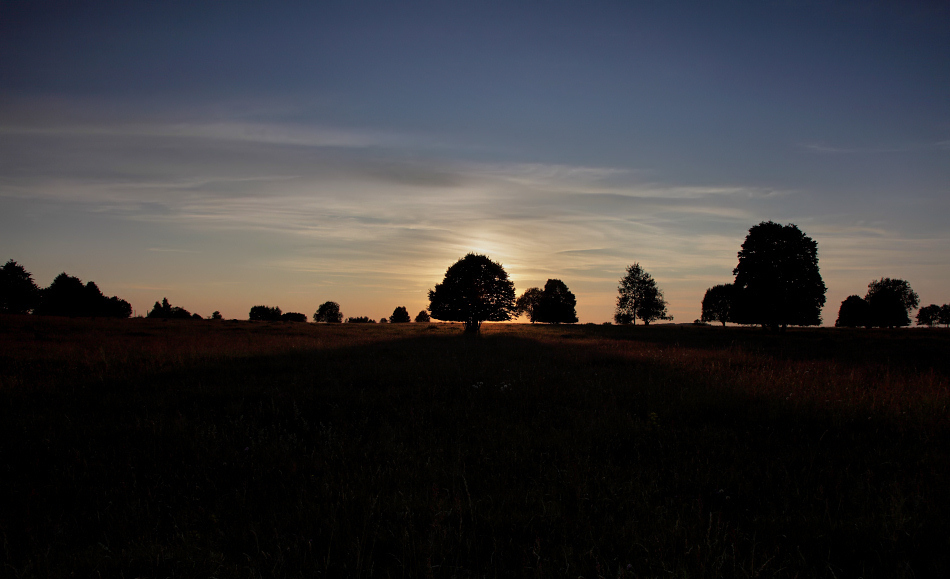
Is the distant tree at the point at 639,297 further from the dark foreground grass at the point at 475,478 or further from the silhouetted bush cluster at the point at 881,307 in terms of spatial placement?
the dark foreground grass at the point at 475,478

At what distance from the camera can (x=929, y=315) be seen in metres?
107

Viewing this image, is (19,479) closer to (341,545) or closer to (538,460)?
(341,545)

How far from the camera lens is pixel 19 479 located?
212 inches

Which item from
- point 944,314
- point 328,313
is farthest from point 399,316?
→ point 944,314

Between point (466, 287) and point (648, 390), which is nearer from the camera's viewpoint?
point (648, 390)

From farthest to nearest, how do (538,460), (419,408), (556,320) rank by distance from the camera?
(556,320) < (419,408) < (538,460)

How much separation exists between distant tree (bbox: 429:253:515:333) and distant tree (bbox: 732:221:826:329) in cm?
2072

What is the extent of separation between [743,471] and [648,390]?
3.82 meters

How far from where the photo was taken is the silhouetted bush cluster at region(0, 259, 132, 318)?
192 ft

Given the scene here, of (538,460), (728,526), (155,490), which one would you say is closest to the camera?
(728,526)

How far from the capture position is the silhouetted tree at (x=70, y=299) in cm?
5928

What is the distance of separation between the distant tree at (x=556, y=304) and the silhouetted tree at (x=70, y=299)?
2631 inches

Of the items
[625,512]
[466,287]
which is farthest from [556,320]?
[625,512]

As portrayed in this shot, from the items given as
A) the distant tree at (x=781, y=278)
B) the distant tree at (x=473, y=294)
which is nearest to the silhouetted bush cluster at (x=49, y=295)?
the distant tree at (x=473, y=294)
